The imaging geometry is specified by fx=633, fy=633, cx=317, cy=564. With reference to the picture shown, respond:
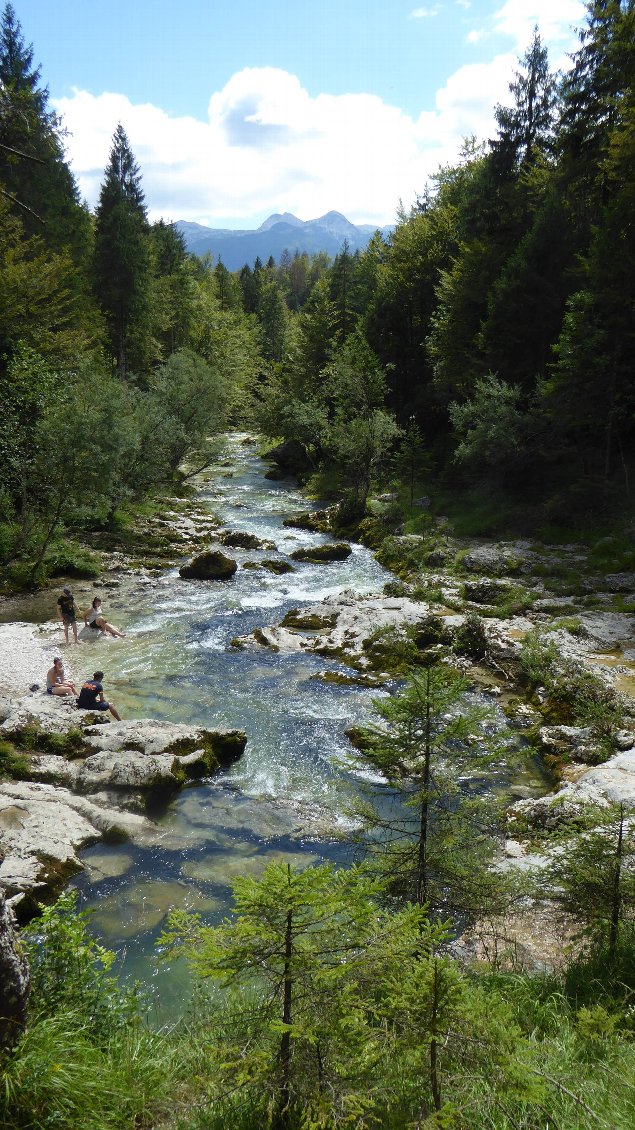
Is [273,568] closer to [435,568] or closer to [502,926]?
[435,568]

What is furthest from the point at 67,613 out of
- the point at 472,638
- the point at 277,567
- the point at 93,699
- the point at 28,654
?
the point at 472,638

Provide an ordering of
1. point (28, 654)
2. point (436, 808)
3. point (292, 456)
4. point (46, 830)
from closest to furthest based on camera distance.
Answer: point (436, 808) → point (46, 830) → point (28, 654) → point (292, 456)

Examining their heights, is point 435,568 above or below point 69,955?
below

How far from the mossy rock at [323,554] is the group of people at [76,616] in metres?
9.60

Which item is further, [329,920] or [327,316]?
[327,316]

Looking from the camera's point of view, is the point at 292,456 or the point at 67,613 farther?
the point at 292,456

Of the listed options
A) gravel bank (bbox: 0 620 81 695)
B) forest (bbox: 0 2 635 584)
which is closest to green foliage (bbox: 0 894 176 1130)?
forest (bbox: 0 2 635 584)

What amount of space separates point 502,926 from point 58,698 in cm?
969

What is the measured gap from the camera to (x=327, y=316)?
50000 mm

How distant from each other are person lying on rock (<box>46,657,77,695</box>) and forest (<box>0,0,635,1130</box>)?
6670 millimetres

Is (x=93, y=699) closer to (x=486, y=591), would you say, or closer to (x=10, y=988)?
(x=10, y=988)

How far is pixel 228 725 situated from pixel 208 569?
10633mm

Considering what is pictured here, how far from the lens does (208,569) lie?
23.0 metres

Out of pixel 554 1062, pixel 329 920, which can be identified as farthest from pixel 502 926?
pixel 329 920
